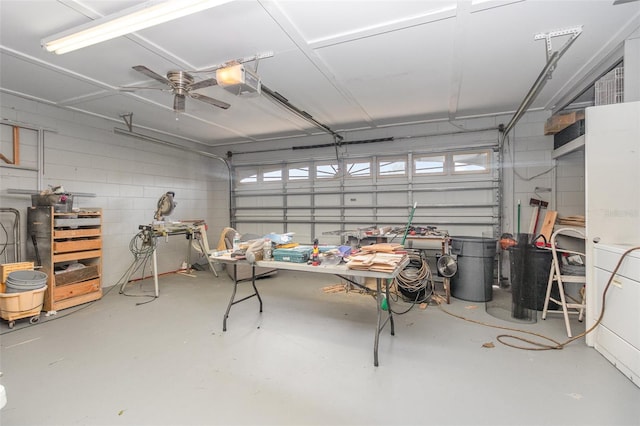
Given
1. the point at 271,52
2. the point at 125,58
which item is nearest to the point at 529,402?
the point at 271,52

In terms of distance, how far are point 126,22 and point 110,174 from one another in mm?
3585

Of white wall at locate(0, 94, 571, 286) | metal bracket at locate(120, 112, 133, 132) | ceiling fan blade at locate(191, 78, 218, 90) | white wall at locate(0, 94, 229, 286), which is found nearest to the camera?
ceiling fan blade at locate(191, 78, 218, 90)

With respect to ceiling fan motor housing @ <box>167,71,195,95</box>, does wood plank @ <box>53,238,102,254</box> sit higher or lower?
lower

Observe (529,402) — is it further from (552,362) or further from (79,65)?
(79,65)

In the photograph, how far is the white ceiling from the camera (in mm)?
2211

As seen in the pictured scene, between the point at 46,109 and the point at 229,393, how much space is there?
479cm

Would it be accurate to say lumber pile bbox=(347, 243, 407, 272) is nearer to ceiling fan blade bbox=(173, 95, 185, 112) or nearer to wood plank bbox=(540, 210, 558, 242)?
ceiling fan blade bbox=(173, 95, 185, 112)

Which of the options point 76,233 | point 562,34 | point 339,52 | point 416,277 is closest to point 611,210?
point 562,34

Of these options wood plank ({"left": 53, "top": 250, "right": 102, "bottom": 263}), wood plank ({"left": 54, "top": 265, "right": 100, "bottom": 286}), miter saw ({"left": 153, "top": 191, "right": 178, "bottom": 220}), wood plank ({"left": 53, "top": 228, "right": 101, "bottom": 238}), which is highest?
miter saw ({"left": 153, "top": 191, "right": 178, "bottom": 220})

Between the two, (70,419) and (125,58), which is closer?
(70,419)

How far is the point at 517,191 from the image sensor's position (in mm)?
4586

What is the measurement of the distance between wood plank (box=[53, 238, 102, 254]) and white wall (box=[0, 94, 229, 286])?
736 millimetres

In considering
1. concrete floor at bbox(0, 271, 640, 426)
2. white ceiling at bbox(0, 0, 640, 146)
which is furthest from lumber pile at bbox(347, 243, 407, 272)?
white ceiling at bbox(0, 0, 640, 146)

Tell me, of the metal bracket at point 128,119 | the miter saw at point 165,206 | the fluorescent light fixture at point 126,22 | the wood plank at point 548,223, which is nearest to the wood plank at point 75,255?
the miter saw at point 165,206
